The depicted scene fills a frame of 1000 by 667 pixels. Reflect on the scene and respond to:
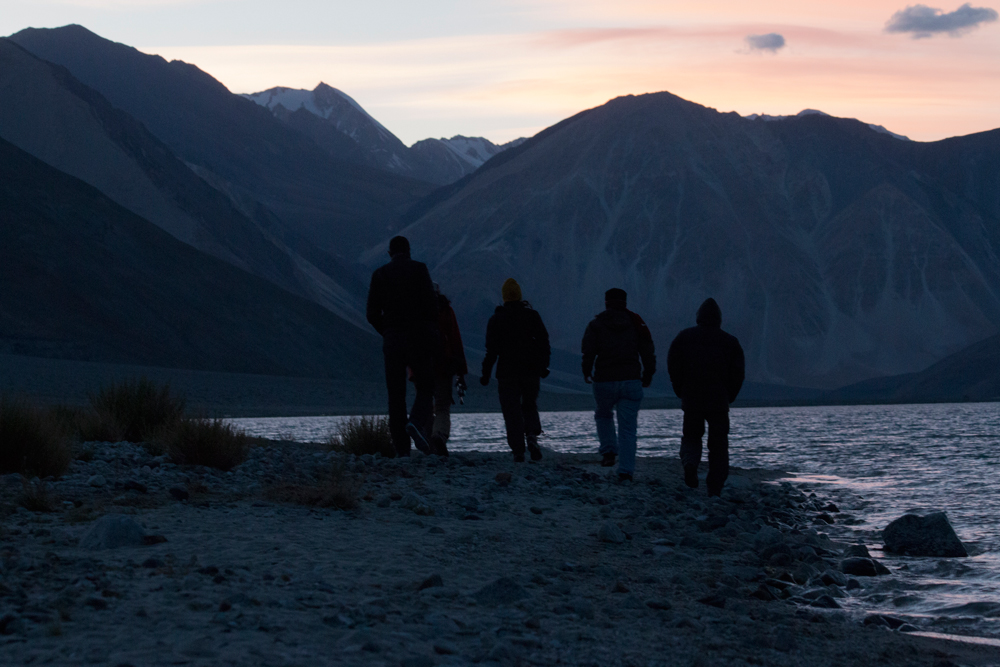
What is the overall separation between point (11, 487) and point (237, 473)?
6.32 feet

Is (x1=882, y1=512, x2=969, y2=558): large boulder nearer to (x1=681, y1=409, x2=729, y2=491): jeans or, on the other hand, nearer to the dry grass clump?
(x1=681, y1=409, x2=729, y2=491): jeans

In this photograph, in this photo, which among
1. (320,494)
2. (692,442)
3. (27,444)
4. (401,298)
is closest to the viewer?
(320,494)

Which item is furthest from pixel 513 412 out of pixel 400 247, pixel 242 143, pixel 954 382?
pixel 242 143

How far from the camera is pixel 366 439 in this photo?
1166cm

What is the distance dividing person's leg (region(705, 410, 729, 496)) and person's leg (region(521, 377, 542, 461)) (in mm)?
1704

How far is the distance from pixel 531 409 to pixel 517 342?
0.79m

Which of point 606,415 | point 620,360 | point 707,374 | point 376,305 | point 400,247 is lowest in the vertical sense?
point 606,415

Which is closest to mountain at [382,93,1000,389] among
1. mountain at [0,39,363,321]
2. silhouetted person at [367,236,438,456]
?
mountain at [0,39,363,321]

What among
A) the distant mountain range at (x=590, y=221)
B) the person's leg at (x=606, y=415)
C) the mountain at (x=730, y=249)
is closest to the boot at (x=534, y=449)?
the person's leg at (x=606, y=415)

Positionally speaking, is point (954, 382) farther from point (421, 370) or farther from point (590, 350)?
point (421, 370)

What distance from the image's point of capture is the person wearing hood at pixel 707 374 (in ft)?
31.6

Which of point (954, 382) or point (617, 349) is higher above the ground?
point (617, 349)

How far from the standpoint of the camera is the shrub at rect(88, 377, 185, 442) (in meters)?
11.1

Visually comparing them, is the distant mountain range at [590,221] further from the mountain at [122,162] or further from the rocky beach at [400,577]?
the rocky beach at [400,577]
